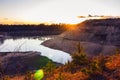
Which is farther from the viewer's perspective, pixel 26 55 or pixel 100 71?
pixel 26 55

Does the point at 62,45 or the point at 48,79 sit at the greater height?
the point at 48,79

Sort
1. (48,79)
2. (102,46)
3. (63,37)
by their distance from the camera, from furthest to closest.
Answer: (63,37) < (102,46) < (48,79)

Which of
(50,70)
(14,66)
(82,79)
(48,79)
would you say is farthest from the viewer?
(14,66)

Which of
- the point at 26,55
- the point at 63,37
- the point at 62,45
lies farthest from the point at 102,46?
the point at 26,55

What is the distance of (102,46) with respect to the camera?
80.6m

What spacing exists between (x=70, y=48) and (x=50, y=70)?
63098 mm

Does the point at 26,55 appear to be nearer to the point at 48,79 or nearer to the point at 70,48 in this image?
the point at 70,48

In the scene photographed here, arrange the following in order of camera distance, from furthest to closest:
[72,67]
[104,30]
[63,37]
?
Answer: 1. [63,37]
2. [104,30]
3. [72,67]

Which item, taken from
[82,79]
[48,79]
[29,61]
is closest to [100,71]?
[82,79]

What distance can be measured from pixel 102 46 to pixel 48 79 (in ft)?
206

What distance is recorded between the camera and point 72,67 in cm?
2119

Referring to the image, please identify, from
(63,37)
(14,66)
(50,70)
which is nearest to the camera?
(50,70)

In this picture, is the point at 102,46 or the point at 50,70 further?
the point at 102,46

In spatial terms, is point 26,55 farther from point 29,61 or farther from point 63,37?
point 63,37
